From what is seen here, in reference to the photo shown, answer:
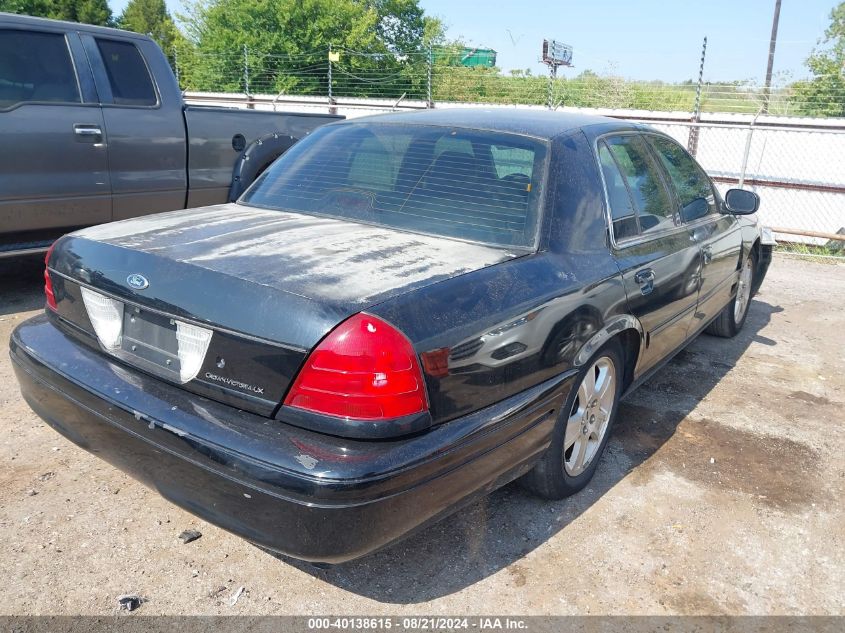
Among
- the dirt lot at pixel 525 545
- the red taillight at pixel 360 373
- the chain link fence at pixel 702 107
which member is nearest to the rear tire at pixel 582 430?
the dirt lot at pixel 525 545

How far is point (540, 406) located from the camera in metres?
2.61

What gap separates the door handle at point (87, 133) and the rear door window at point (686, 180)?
3.85 metres

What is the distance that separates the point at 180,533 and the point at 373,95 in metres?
21.4

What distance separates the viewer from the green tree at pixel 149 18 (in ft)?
150

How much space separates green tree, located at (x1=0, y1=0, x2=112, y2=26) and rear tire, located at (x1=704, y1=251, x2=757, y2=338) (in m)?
33.2

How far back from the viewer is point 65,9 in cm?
3347

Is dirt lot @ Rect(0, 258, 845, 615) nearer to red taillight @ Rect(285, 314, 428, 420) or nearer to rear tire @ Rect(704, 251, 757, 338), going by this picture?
red taillight @ Rect(285, 314, 428, 420)

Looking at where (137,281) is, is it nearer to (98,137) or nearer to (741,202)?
(98,137)

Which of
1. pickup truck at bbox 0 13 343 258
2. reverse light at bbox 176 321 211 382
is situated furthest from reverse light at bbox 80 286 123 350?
pickup truck at bbox 0 13 343 258

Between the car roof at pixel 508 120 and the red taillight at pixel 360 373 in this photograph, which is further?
the car roof at pixel 508 120

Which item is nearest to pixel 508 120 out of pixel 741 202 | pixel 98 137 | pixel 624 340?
pixel 624 340

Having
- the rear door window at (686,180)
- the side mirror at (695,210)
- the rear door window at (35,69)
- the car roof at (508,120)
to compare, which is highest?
the rear door window at (35,69)

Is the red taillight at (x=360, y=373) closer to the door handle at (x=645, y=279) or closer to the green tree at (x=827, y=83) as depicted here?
the door handle at (x=645, y=279)

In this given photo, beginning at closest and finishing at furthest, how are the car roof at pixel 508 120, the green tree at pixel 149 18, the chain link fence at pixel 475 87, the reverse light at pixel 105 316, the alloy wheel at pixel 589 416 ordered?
the reverse light at pixel 105 316
the alloy wheel at pixel 589 416
the car roof at pixel 508 120
the chain link fence at pixel 475 87
the green tree at pixel 149 18
